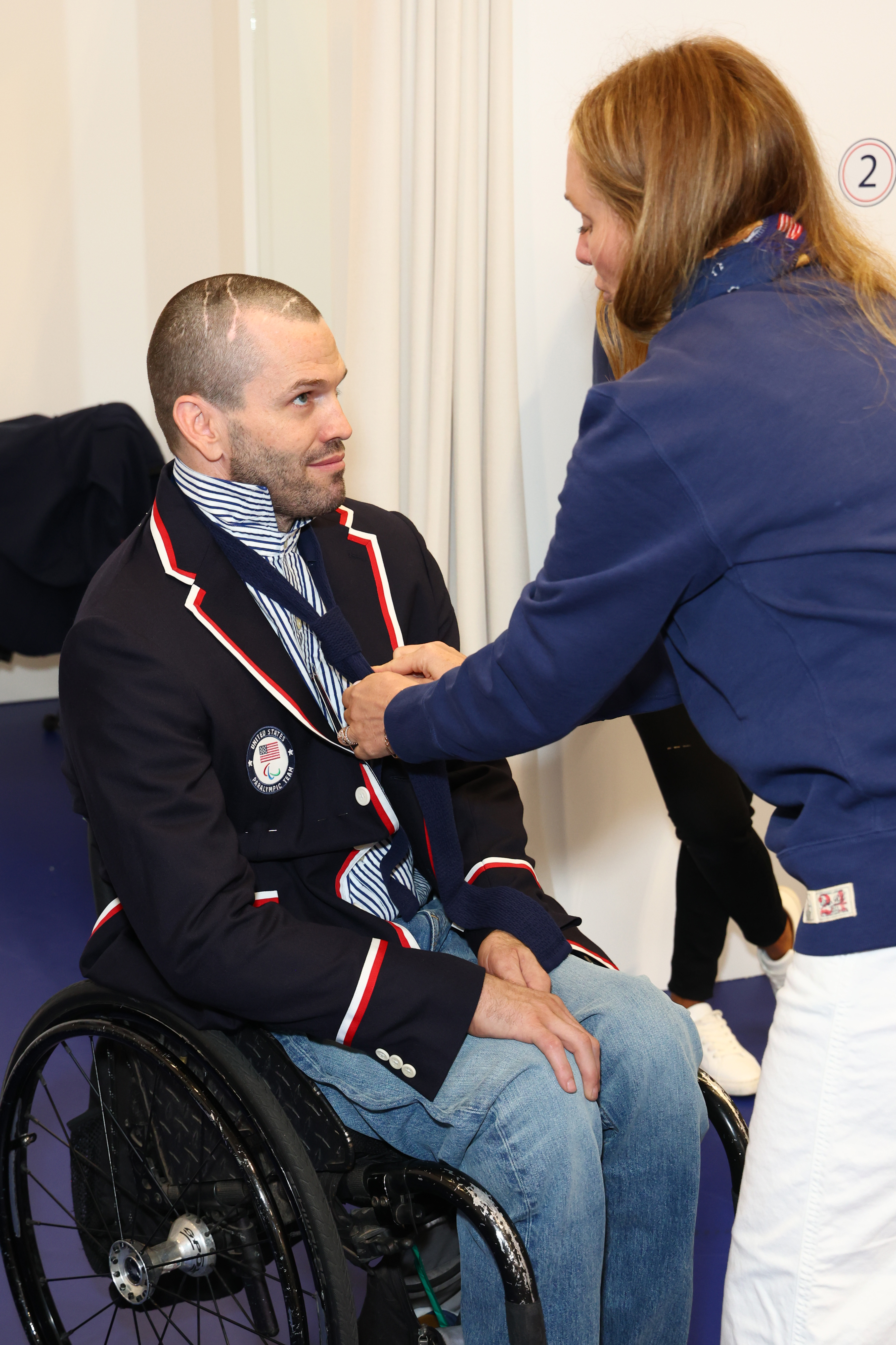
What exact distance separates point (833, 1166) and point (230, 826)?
2.36ft

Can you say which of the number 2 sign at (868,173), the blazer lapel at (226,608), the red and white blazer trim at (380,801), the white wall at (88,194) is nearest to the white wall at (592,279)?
the number 2 sign at (868,173)

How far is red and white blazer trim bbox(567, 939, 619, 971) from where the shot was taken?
59.6 inches

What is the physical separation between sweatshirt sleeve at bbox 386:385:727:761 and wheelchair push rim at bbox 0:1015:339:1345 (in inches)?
19.4

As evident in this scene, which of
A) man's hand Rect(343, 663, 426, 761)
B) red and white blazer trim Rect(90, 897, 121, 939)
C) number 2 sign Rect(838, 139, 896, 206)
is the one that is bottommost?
red and white blazer trim Rect(90, 897, 121, 939)

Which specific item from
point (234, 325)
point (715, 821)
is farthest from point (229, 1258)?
point (715, 821)

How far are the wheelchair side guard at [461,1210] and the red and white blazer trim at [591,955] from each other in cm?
35

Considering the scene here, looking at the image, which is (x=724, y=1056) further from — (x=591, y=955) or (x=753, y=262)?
(x=753, y=262)

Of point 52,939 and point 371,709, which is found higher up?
point 371,709

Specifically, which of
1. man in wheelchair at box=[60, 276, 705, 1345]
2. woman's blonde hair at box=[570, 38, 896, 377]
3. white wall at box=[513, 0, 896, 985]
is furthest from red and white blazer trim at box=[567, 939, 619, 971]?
white wall at box=[513, 0, 896, 985]

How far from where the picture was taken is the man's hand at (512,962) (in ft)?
4.69

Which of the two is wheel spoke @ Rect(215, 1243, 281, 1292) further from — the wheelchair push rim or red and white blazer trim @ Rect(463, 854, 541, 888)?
red and white blazer trim @ Rect(463, 854, 541, 888)

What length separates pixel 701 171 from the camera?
111 cm

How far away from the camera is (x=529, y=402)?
2523 millimetres

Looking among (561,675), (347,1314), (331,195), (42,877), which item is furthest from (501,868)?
(42,877)
